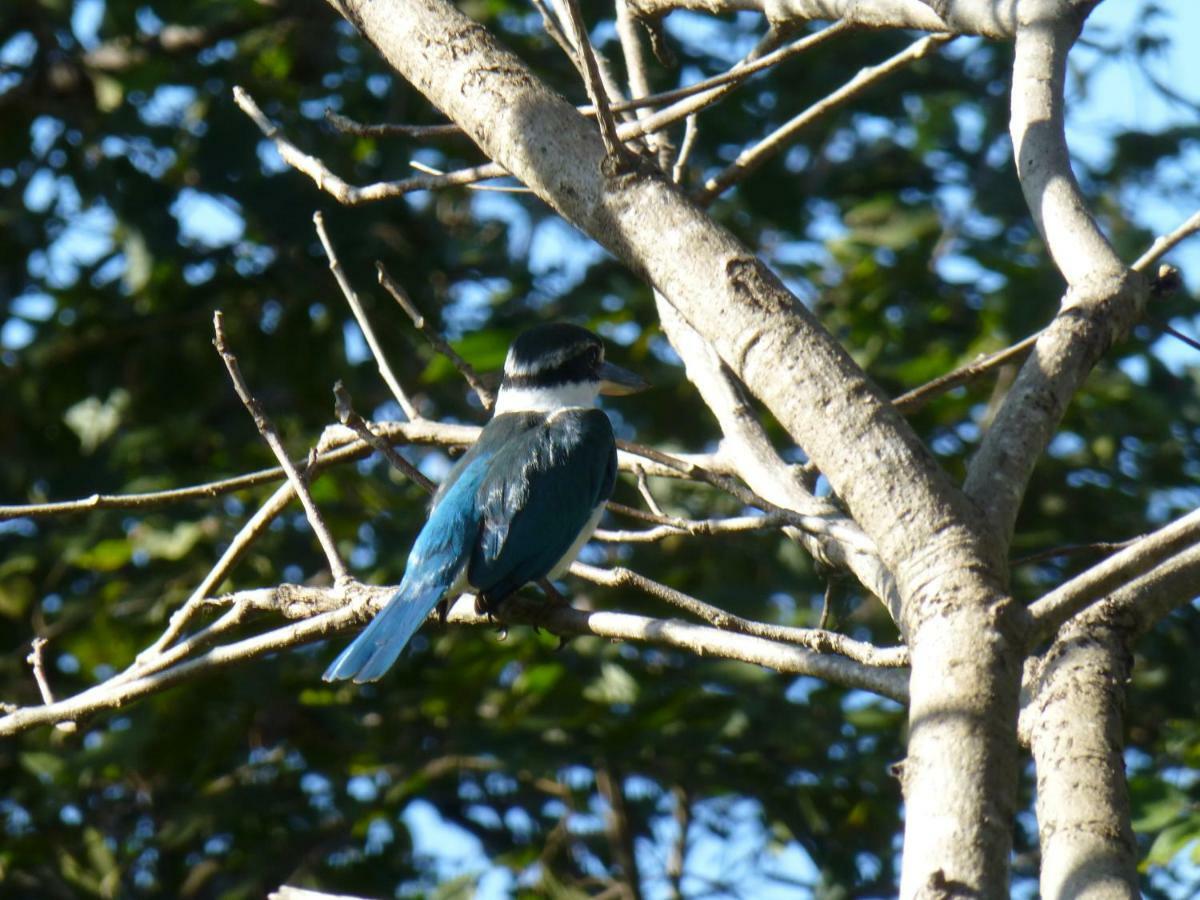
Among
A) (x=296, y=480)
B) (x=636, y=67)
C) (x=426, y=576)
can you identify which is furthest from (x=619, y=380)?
(x=296, y=480)

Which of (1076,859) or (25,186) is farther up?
(25,186)

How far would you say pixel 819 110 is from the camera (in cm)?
269

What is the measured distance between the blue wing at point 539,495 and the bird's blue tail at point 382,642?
37 centimetres

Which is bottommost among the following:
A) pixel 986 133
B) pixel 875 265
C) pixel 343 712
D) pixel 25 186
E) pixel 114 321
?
pixel 343 712

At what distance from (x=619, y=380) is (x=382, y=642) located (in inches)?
62.4

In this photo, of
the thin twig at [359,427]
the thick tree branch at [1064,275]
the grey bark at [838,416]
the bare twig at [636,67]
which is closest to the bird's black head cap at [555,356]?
the bare twig at [636,67]

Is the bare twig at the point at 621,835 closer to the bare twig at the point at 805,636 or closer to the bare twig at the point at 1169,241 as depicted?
the bare twig at the point at 805,636

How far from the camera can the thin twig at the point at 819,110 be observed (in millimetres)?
2664

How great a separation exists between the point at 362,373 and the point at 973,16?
142 inches

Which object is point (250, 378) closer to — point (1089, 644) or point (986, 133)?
point (986, 133)

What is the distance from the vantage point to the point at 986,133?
19.6ft

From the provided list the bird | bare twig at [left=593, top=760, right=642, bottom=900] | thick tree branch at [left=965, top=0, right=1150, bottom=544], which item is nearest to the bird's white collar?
the bird

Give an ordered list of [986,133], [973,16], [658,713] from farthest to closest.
Result: 1. [986,133]
2. [658,713]
3. [973,16]

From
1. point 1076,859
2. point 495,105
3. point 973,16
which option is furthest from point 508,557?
point 1076,859
